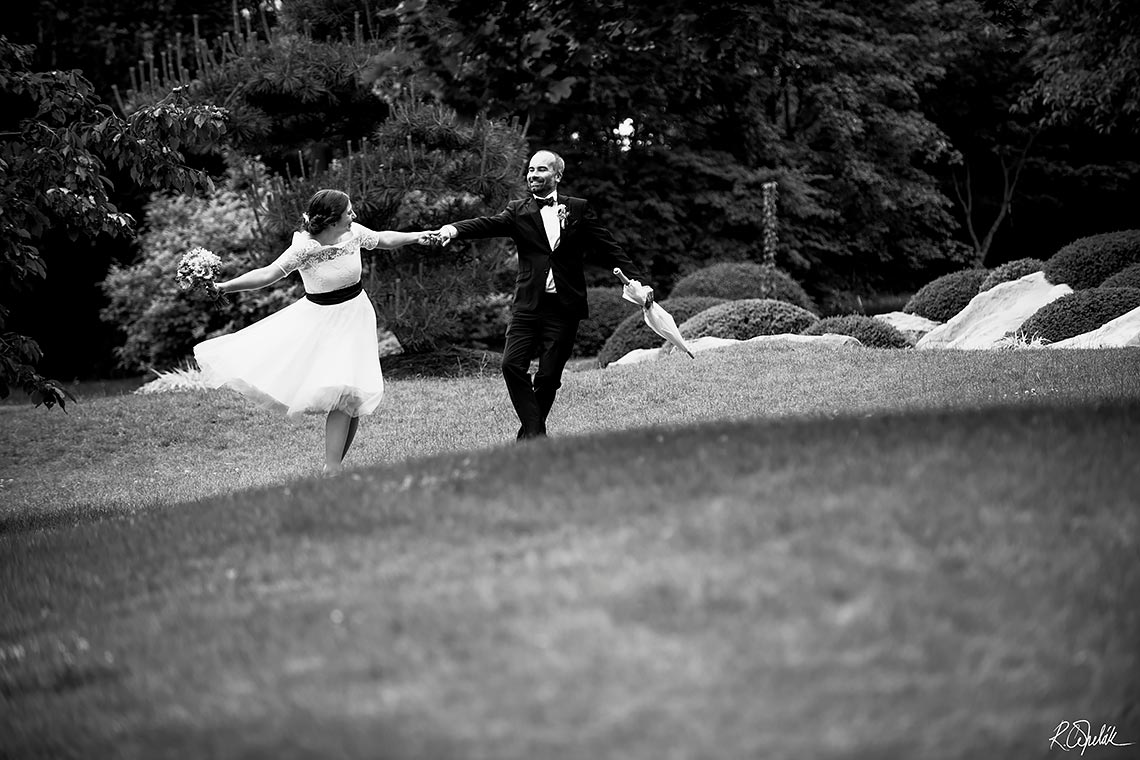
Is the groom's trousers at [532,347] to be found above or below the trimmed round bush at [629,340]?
above

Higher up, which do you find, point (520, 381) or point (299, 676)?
point (299, 676)

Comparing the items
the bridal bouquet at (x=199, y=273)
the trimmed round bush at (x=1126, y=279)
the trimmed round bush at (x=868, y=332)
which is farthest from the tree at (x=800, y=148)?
the bridal bouquet at (x=199, y=273)

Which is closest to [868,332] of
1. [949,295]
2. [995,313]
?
[995,313]

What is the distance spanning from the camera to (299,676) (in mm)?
4555

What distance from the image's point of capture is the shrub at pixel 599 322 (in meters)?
23.0

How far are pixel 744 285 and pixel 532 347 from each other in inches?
543

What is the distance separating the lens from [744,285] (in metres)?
22.9

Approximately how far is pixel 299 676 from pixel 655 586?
1453 mm

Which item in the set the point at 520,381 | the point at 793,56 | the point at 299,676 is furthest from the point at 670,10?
the point at 793,56

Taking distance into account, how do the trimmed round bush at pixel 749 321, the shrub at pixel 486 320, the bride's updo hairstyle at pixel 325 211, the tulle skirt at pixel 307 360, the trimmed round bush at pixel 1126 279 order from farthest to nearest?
the shrub at pixel 486 320
the trimmed round bush at pixel 749 321
the trimmed round bush at pixel 1126 279
the bride's updo hairstyle at pixel 325 211
the tulle skirt at pixel 307 360

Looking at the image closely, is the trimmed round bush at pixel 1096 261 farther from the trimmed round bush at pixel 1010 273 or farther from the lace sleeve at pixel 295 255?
the lace sleeve at pixel 295 255

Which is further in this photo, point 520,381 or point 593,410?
point 593,410

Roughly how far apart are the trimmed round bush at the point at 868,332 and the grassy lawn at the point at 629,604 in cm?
1023

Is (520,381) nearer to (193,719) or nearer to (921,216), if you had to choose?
(193,719)
